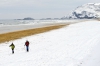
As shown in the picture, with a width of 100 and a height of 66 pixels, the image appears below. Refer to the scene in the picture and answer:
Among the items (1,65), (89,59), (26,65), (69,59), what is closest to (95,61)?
(89,59)

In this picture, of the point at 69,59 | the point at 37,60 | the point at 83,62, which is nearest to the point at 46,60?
the point at 37,60

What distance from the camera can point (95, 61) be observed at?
54.9 feet

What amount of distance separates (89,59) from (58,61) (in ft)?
8.41

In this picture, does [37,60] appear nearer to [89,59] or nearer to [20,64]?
[20,64]

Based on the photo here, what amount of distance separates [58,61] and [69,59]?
113 centimetres

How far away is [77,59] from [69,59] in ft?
2.05

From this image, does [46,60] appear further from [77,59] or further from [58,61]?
[77,59]

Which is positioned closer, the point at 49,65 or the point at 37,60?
the point at 49,65

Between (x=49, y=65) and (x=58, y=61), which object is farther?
(x=58, y=61)

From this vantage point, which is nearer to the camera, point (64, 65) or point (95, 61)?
point (64, 65)

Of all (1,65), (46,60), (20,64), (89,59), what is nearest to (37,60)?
(46,60)

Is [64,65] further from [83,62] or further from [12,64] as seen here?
[12,64]

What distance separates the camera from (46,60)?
1719cm

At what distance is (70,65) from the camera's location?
15.3m
